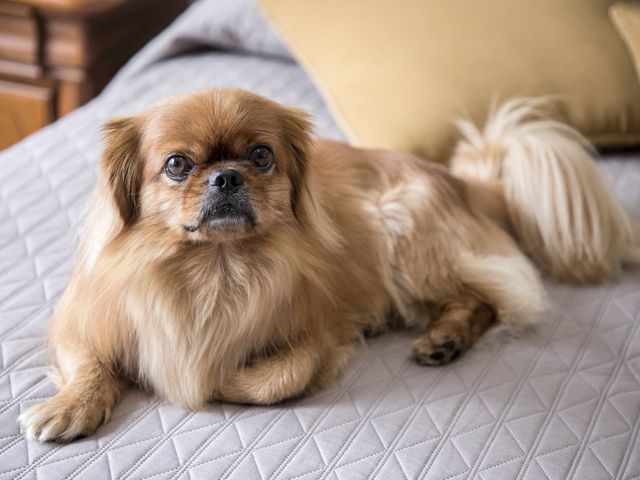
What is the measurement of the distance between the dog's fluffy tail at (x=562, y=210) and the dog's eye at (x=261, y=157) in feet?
2.32

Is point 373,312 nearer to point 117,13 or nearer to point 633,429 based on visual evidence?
point 633,429

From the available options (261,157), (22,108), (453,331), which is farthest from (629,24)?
(22,108)

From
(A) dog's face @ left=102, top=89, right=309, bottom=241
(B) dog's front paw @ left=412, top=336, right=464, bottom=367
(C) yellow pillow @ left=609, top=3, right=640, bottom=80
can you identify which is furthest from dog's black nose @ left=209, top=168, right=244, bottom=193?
(C) yellow pillow @ left=609, top=3, right=640, bottom=80

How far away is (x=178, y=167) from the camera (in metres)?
1.33

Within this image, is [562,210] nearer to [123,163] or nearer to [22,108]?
[123,163]

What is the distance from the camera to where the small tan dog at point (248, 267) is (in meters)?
1.33

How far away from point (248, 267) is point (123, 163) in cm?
28

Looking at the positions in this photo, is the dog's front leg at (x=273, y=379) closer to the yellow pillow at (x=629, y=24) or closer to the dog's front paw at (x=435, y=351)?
the dog's front paw at (x=435, y=351)

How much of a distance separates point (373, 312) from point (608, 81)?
1.00m

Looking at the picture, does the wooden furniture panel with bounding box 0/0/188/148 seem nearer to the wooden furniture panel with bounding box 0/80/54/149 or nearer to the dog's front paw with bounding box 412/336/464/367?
the wooden furniture panel with bounding box 0/80/54/149

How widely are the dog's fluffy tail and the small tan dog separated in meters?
0.11

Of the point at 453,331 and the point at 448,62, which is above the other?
the point at 448,62

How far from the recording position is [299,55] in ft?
7.20

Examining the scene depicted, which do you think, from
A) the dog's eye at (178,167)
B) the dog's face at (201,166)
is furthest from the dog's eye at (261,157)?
the dog's eye at (178,167)
